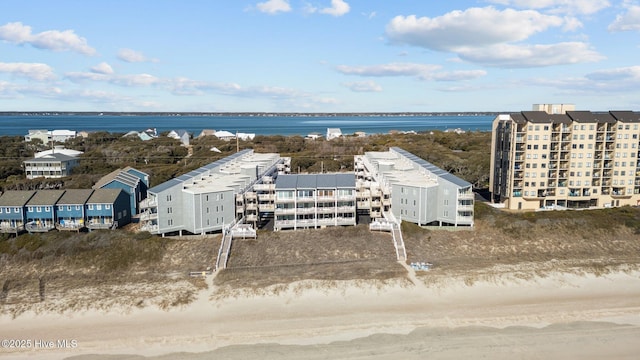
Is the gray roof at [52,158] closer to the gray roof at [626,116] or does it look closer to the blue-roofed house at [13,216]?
the blue-roofed house at [13,216]

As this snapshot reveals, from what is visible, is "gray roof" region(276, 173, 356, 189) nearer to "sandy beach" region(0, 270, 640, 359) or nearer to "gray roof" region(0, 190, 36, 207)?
"sandy beach" region(0, 270, 640, 359)

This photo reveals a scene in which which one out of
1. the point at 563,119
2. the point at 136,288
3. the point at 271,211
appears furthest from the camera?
the point at 563,119

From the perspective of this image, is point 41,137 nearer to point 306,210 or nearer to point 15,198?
point 15,198

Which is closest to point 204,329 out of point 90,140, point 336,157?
point 336,157

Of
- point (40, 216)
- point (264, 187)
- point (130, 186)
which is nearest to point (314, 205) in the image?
point (264, 187)

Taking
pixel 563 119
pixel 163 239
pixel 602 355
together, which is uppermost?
pixel 563 119

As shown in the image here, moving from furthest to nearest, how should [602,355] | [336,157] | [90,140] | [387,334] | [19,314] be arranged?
1. [90,140]
2. [336,157]
3. [19,314]
4. [387,334]
5. [602,355]

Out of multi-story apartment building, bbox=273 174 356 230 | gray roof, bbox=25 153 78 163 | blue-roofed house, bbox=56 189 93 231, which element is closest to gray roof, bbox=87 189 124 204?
blue-roofed house, bbox=56 189 93 231

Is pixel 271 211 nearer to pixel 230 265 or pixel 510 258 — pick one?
pixel 230 265
